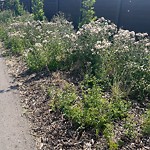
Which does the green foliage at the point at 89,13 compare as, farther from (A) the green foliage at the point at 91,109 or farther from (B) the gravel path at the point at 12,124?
(A) the green foliage at the point at 91,109

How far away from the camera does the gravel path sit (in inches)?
176

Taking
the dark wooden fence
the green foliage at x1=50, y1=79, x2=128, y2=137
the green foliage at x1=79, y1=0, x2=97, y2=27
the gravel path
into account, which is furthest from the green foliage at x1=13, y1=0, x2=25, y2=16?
the green foliage at x1=50, y1=79, x2=128, y2=137

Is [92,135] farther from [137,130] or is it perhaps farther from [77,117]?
[137,130]

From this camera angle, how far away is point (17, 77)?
765 centimetres

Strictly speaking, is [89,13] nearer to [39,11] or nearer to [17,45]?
[17,45]

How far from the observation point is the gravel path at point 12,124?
4.47 meters

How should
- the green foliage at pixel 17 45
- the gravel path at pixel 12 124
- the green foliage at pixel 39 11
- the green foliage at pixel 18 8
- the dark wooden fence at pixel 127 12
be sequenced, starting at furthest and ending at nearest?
1. the green foliage at pixel 18 8
2. the green foliage at pixel 39 11
3. the dark wooden fence at pixel 127 12
4. the green foliage at pixel 17 45
5. the gravel path at pixel 12 124

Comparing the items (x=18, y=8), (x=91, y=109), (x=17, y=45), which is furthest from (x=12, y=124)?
(x=18, y=8)

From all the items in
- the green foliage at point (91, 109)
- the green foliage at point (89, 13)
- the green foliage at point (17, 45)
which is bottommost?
the green foliage at point (17, 45)

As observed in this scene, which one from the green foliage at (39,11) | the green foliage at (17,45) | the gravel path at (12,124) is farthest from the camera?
the green foliage at (39,11)

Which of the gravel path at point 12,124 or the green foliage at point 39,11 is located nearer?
the gravel path at point 12,124

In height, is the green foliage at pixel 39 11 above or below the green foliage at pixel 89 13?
below

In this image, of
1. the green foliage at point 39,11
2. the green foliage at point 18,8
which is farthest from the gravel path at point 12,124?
the green foliage at point 18,8

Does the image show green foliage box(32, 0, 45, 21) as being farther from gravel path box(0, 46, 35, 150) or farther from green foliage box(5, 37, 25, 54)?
gravel path box(0, 46, 35, 150)
